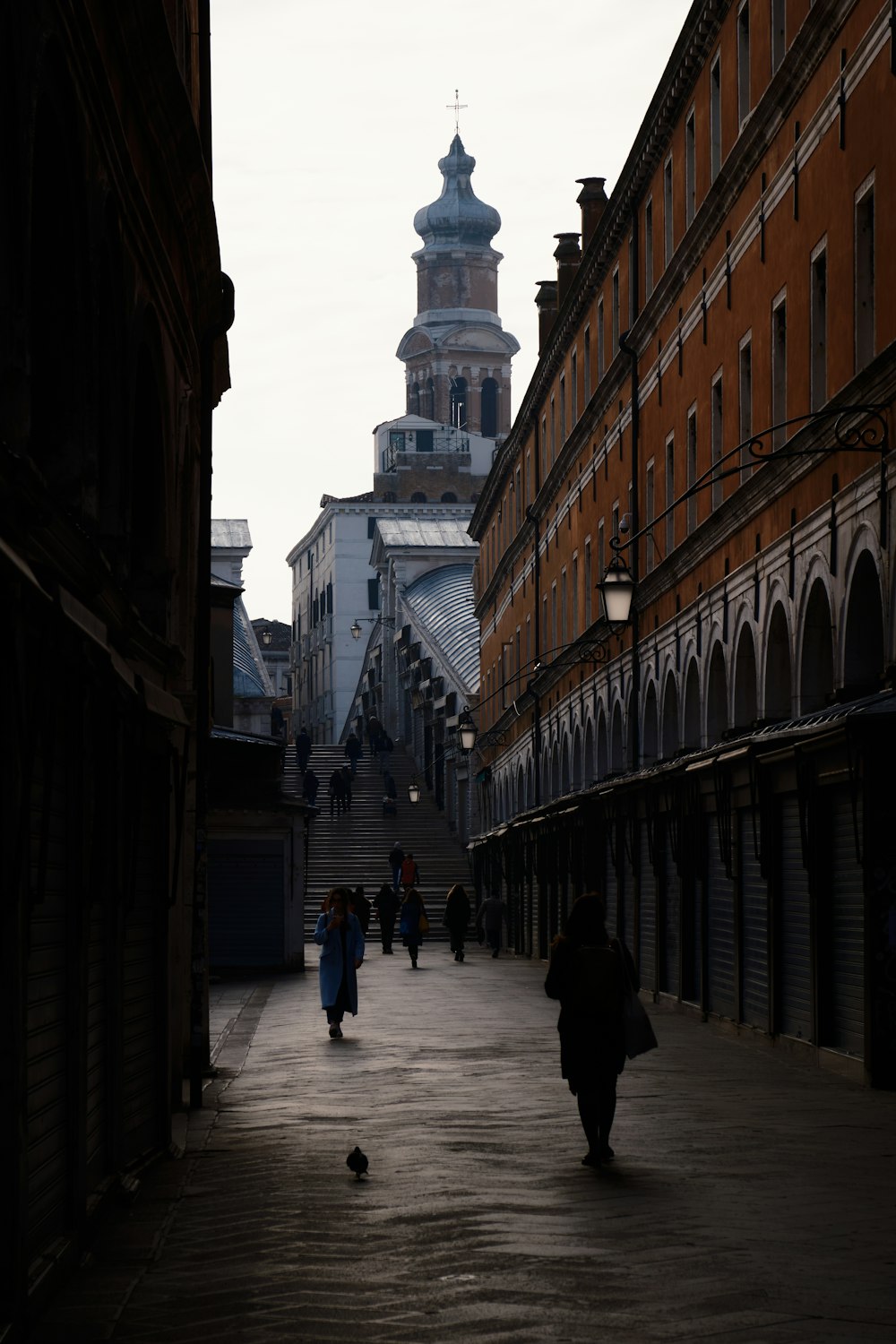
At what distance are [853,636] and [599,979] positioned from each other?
25.7ft

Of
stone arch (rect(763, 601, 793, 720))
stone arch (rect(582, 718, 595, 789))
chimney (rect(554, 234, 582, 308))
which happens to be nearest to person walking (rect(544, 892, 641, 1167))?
stone arch (rect(763, 601, 793, 720))

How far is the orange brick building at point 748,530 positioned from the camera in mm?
18641

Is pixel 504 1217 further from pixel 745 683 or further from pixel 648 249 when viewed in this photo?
pixel 648 249

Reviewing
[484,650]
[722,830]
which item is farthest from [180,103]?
[484,650]

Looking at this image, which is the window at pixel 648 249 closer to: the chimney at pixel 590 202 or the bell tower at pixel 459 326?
the chimney at pixel 590 202

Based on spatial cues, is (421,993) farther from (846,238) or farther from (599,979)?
(599,979)

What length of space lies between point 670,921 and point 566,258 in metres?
25.0

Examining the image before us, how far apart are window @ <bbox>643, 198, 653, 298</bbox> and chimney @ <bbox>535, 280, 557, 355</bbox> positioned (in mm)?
17955

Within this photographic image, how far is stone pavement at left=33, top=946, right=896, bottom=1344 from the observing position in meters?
8.21

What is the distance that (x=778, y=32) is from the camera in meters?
23.7

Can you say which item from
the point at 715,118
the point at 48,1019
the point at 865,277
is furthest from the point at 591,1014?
the point at 715,118

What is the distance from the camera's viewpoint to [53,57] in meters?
9.55

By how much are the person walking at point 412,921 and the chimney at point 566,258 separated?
1455cm

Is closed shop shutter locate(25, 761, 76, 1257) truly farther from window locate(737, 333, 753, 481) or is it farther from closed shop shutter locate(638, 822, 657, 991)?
closed shop shutter locate(638, 822, 657, 991)
